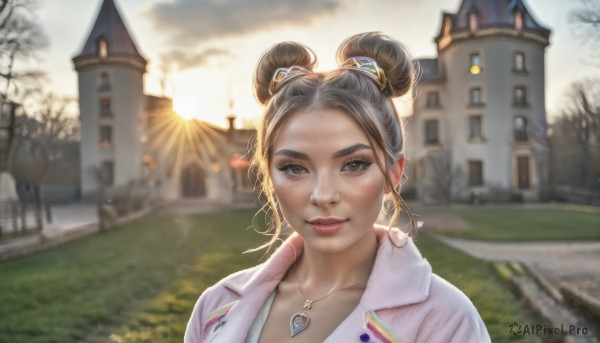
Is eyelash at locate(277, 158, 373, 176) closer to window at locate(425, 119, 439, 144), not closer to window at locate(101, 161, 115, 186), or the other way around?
window at locate(425, 119, 439, 144)

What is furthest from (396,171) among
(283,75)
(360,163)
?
(283,75)

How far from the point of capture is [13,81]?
40.5 ft

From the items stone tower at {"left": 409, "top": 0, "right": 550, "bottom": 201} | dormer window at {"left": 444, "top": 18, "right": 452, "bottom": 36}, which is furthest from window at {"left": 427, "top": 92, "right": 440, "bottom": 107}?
dormer window at {"left": 444, "top": 18, "right": 452, "bottom": 36}

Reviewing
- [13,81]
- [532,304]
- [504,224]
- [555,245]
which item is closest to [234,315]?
[532,304]

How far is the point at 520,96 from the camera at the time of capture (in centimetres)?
2541

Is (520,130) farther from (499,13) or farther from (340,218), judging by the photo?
(340,218)

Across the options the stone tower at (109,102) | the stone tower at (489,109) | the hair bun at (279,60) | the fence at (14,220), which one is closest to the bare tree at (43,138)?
the stone tower at (109,102)

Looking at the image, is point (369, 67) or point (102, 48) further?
point (102, 48)

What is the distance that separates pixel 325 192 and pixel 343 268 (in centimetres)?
37

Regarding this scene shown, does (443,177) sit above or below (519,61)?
below

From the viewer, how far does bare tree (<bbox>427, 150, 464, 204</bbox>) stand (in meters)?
23.1

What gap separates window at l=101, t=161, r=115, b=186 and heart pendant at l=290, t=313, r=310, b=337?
26.4m

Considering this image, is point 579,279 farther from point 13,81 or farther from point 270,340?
point 13,81

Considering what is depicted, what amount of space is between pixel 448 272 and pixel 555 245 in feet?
17.4
